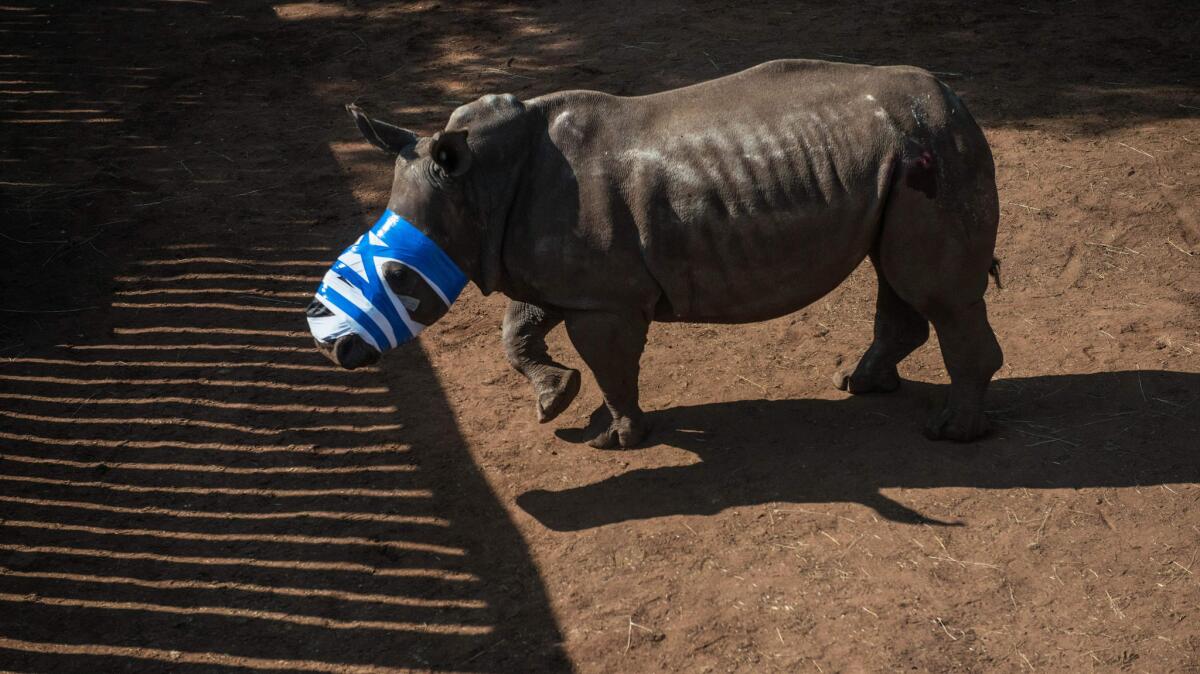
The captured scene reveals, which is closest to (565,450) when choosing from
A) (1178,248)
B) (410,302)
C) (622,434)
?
(622,434)

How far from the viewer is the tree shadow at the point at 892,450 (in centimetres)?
543

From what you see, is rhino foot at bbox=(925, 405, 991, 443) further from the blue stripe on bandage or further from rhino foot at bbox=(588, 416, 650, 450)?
the blue stripe on bandage

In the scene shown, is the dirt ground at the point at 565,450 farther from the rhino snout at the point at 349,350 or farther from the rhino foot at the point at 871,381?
the rhino snout at the point at 349,350

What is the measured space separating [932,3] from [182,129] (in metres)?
6.89

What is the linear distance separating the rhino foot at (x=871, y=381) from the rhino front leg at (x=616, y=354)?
47.1 inches

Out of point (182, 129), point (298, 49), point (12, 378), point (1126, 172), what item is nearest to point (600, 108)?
point (12, 378)

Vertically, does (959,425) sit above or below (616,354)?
below

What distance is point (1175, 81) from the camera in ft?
29.6

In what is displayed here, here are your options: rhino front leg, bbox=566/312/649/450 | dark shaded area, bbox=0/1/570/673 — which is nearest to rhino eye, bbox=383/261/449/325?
rhino front leg, bbox=566/312/649/450

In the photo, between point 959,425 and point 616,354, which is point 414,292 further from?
point 959,425

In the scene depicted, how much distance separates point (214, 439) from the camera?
613 cm

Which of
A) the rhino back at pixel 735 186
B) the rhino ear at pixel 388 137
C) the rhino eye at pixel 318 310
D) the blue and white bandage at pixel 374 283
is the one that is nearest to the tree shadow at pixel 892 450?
the rhino back at pixel 735 186

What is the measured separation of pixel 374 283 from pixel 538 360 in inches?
49.1

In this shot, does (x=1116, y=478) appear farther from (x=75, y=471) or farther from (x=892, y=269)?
(x=75, y=471)
